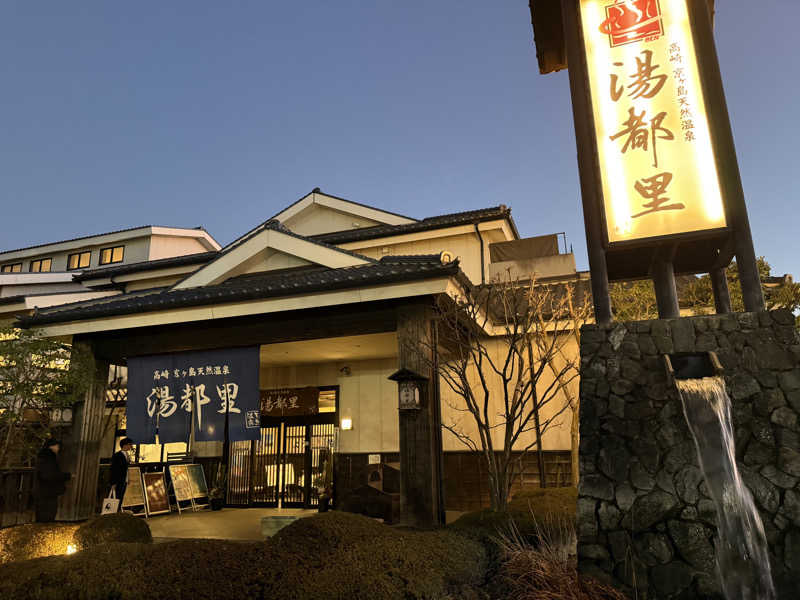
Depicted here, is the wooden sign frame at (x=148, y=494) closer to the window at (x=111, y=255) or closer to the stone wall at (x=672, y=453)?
the stone wall at (x=672, y=453)

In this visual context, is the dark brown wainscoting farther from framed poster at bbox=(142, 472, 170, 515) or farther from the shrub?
the shrub

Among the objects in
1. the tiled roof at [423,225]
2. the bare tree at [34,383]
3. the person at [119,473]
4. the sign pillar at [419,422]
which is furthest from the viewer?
the tiled roof at [423,225]

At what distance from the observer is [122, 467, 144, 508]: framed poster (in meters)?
11.8

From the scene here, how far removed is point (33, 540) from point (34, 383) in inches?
107

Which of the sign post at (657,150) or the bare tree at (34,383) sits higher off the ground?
the sign post at (657,150)

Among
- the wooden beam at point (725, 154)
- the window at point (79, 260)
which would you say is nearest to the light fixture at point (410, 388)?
the wooden beam at point (725, 154)

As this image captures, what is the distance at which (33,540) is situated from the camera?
8.85m

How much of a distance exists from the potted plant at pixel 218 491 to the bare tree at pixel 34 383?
14.8 ft

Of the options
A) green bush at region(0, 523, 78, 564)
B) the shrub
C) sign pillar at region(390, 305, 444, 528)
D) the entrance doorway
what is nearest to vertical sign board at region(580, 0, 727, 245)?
sign pillar at region(390, 305, 444, 528)

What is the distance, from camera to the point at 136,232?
83.6ft

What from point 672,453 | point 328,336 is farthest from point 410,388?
point 672,453

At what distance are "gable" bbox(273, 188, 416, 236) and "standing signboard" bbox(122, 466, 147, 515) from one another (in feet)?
29.5

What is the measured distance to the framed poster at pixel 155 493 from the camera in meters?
12.2

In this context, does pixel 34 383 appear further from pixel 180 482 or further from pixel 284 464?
pixel 284 464
